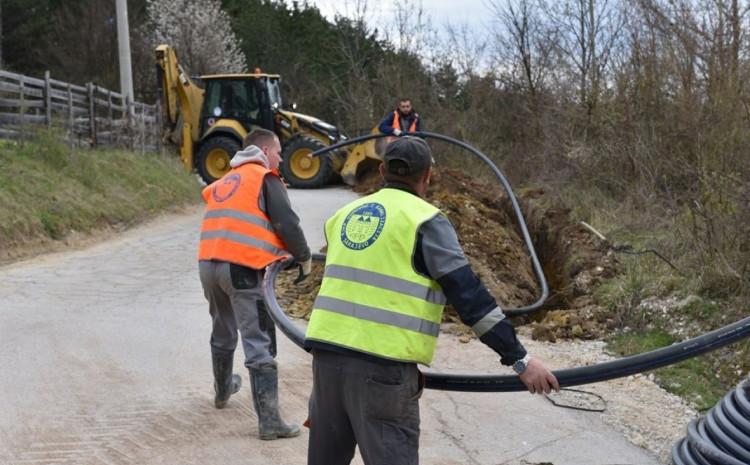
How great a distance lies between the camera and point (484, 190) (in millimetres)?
17672

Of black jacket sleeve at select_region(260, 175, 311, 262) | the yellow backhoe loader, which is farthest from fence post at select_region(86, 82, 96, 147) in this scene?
black jacket sleeve at select_region(260, 175, 311, 262)

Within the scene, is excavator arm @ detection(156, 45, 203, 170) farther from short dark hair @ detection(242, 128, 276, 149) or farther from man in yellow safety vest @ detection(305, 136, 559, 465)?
man in yellow safety vest @ detection(305, 136, 559, 465)

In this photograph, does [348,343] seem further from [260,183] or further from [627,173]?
[627,173]

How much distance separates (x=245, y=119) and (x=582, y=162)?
9.46 m

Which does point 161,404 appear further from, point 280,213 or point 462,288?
point 462,288

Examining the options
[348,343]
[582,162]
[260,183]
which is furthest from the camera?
[582,162]

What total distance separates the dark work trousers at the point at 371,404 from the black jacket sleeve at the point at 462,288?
0.35 meters

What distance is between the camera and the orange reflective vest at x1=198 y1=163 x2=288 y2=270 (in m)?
5.37

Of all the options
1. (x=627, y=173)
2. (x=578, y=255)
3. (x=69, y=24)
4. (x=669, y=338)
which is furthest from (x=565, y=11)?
(x=69, y=24)

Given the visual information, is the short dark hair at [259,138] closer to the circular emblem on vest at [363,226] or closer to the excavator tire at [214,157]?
the circular emblem on vest at [363,226]

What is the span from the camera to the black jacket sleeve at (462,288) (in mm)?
3363

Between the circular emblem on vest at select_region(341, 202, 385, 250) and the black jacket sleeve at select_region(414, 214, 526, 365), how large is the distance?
190 mm

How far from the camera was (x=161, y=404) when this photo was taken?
5.91m

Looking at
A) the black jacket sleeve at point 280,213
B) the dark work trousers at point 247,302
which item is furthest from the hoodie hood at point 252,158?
the dark work trousers at point 247,302
